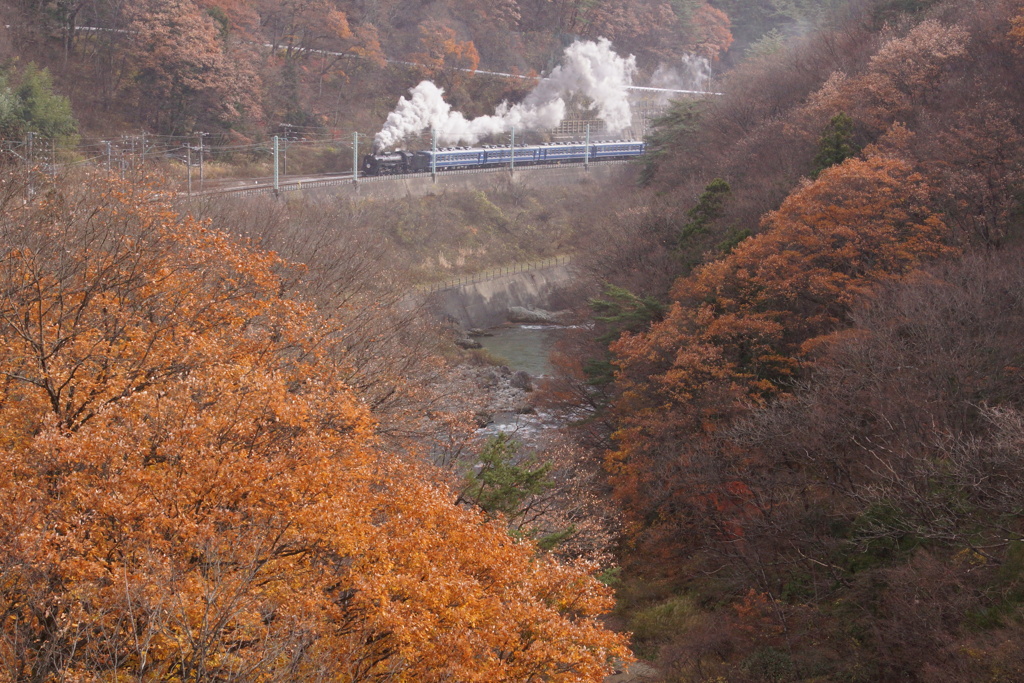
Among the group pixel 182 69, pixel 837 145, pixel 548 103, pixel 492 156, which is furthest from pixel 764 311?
pixel 548 103

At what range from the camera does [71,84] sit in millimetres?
50781

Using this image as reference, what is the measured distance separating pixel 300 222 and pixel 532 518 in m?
19.3

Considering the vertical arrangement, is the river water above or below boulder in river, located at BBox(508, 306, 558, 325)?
below

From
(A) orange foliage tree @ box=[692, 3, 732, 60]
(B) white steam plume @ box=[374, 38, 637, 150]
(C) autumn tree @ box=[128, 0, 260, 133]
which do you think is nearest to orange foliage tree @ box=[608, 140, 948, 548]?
(C) autumn tree @ box=[128, 0, 260, 133]

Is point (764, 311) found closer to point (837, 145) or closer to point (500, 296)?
point (837, 145)

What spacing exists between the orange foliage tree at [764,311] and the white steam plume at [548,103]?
130 feet

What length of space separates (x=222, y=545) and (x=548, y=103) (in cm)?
7015

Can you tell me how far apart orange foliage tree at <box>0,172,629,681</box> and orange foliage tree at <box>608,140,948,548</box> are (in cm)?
1075

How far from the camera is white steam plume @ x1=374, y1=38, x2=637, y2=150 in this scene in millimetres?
63406

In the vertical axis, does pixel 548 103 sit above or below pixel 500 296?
above

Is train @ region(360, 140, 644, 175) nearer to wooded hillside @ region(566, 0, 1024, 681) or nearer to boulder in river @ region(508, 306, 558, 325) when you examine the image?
boulder in river @ region(508, 306, 558, 325)

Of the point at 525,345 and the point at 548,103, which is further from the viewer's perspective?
the point at 548,103

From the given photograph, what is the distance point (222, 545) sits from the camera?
8.66 metres

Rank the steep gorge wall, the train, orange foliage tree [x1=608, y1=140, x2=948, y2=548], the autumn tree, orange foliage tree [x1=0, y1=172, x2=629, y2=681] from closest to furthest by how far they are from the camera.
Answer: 1. orange foliage tree [x1=0, y1=172, x2=629, y2=681]
2. orange foliage tree [x1=608, y1=140, x2=948, y2=548]
3. the steep gorge wall
4. the autumn tree
5. the train
